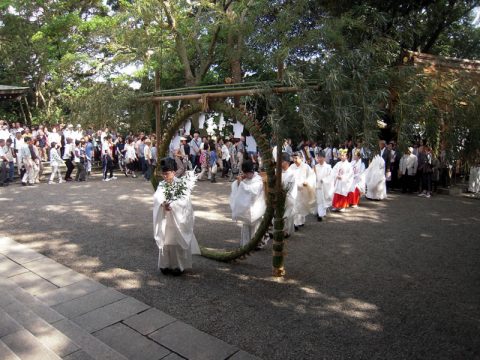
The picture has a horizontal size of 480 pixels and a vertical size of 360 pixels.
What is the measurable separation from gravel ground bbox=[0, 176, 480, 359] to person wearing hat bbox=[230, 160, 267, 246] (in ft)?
2.62

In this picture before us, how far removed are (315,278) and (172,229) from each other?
2.30m

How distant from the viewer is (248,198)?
245 inches

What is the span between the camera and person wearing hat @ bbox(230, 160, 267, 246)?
245 inches

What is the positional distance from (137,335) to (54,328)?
861 millimetres

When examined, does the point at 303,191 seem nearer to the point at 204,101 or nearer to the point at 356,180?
the point at 356,180

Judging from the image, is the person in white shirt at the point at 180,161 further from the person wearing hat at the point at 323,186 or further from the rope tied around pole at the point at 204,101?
the person wearing hat at the point at 323,186

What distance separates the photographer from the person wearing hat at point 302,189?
849 centimetres

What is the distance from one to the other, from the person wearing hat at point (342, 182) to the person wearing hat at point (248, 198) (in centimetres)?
427

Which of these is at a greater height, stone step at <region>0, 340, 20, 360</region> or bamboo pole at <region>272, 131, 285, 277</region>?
bamboo pole at <region>272, 131, 285, 277</region>

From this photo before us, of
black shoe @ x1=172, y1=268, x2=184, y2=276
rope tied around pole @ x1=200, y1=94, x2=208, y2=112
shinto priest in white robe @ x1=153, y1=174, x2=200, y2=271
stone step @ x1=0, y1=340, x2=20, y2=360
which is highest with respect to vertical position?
rope tied around pole @ x1=200, y1=94, x2=208, y2=112

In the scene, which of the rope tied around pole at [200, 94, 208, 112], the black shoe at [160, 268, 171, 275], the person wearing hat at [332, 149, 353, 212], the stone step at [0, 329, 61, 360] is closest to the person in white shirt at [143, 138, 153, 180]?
the person wearing hat at [332, 149, 353, 212]

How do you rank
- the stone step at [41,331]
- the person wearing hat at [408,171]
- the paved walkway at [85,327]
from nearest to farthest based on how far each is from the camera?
the stone step at [41,331], the paved walkway at [85,327], the person wearing hat at [408,171]

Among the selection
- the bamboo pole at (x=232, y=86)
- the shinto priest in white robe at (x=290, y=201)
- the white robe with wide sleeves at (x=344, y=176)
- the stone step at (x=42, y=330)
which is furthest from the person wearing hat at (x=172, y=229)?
the white robe with wide sleeves at (x=344, y=176)

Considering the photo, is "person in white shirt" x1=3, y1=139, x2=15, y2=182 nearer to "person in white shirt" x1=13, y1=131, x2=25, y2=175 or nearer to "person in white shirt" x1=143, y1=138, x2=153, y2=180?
"person in white shirt" x1=13, y1=131, x2=25, y2=175
